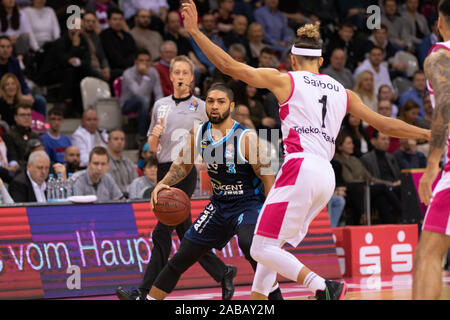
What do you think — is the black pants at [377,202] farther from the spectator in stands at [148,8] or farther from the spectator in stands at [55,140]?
the spectator in stands at [148,8]

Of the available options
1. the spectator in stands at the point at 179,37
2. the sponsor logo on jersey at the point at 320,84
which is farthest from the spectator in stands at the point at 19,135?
the sponsor logo on jersey at the point at 320,84

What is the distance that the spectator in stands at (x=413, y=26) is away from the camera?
18.9 meters

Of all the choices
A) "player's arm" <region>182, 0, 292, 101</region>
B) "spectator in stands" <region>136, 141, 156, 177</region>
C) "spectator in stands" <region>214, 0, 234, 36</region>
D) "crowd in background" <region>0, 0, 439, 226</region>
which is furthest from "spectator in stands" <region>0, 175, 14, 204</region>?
"spectator in stands" <region>214, 0, 234, 36</region>

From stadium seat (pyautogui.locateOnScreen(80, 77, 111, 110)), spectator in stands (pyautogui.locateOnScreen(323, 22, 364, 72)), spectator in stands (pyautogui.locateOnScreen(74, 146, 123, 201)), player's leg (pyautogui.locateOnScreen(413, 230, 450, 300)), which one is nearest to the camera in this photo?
player's leg (pyautogui.locateOnScreen(413, 230, 450, 300))

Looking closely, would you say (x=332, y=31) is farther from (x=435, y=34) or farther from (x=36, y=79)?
(x=36, y=79)

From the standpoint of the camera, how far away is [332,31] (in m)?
17.2

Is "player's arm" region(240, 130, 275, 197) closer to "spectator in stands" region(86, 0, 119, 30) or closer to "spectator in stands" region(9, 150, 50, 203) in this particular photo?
"spectator in stands" region(9, 150, 50, 203)

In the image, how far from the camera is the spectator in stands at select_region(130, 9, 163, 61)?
15.1m

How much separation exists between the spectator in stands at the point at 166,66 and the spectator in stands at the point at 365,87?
3728 millimetres

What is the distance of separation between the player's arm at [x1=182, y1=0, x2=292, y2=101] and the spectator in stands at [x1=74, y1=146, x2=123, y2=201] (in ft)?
16.4

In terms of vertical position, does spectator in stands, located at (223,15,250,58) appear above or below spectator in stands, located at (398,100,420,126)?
above

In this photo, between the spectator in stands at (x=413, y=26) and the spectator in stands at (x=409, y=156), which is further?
the spectator in stands at (x=413, y=26)

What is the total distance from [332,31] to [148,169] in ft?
24.8
